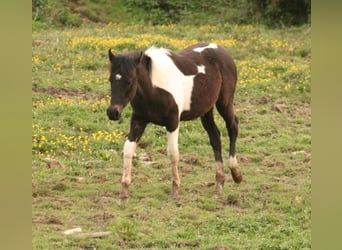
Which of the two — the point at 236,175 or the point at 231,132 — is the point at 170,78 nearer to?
the point at 231,132

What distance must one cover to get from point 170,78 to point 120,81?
98 cm

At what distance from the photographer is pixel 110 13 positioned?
26125 millimetres

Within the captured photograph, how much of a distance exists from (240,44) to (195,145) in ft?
31.1

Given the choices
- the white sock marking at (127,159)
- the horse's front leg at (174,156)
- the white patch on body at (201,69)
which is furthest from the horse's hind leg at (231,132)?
the white sock marking at (127,159)

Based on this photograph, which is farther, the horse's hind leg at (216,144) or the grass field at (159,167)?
the horse's hind leg at (216,144)

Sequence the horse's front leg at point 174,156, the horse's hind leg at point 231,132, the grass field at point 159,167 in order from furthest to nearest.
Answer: the horse's hind leg at point 231,132
the horse's front leg at point 174,156
the grass field at point 159,167

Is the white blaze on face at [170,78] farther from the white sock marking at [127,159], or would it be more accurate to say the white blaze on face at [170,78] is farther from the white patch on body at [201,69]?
the white sock marking at [127,159]

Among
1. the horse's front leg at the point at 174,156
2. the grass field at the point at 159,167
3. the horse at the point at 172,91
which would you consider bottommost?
the grass field at the point at 159,167

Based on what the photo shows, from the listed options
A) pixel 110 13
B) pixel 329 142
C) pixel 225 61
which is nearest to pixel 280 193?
pixel 225 61

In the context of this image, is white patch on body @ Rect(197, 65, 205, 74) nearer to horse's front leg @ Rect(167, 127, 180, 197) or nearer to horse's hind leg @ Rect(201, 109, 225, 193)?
horse's hind leg @ Rect(201, 109, 225, 193)

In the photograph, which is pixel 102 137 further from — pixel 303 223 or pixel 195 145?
pixel 303 223

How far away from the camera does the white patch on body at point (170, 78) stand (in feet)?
24.4

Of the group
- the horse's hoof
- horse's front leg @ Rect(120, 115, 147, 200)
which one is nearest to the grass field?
the horse's hoof

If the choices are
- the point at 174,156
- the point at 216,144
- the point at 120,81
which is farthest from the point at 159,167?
the point at 120,81
